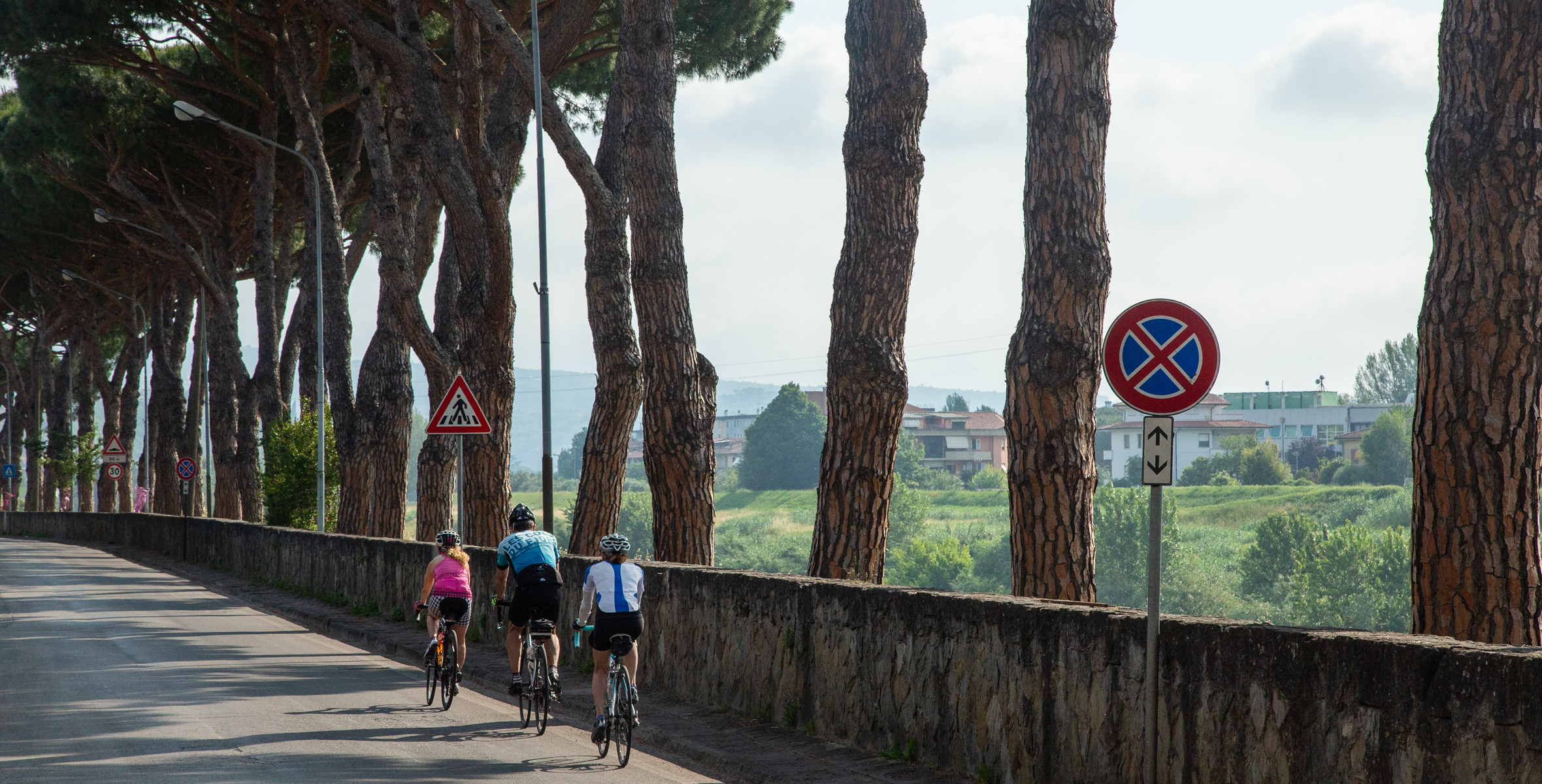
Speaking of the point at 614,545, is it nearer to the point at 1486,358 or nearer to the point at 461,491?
the point at 1486,358

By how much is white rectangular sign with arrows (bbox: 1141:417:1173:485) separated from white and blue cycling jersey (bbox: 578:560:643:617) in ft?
11.6

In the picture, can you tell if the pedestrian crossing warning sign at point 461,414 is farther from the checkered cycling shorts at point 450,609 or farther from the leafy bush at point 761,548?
the leafy bush at point 761,548

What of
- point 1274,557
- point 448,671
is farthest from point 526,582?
point 1274,557

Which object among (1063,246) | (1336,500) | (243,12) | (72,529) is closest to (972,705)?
(1063,246)

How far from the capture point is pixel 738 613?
10.7 m

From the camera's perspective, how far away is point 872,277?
43.2 feet

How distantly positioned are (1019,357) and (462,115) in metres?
12.4

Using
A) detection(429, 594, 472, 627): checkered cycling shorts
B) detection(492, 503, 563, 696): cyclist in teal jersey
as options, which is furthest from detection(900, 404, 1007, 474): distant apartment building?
detection(492, 503, 563, 696): cyclist in teal jersey

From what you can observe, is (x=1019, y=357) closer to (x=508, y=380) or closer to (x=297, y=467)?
(x=508, y=380)

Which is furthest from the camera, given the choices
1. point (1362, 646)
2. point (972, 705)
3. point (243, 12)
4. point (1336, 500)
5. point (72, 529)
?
point (1336, 500)

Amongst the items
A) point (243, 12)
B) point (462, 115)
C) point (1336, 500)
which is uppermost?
point (243, 12)

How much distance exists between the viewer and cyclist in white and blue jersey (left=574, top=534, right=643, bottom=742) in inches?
371

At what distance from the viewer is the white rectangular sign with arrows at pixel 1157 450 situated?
7075 mm

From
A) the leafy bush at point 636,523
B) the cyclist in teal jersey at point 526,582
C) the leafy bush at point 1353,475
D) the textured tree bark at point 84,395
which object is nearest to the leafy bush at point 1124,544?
the leafy bush at point 1353,475
